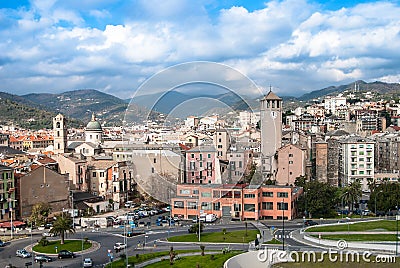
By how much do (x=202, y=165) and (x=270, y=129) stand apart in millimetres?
15461

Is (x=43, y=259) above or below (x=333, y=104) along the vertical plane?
below

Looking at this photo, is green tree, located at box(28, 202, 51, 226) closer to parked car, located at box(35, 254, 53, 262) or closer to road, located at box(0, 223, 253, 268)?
road, located at box(0, 223, 253, 268)

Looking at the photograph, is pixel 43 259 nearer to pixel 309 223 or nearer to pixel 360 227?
pixel 309 223

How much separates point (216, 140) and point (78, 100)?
143 meters

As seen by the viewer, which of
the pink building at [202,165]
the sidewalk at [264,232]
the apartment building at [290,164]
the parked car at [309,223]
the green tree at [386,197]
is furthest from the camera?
the apartment building at [290,164]

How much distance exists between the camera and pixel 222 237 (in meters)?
17.9

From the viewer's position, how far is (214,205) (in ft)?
71.4

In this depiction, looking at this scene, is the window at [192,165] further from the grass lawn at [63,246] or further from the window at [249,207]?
the window at [249,207]

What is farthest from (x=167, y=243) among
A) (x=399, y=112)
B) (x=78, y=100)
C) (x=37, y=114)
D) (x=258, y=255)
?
Result: (x=78, y=100)

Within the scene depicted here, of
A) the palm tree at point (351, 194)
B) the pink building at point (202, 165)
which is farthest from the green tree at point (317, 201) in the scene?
the pink building at point (202, 165)

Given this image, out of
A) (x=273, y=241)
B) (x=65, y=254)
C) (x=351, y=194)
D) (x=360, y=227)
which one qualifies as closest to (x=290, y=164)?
(x=351, y=194)

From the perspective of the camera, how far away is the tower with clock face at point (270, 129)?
27523mm

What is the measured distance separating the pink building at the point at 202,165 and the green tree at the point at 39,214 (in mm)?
8296

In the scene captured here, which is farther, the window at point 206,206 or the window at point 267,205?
the window at point 267,205
